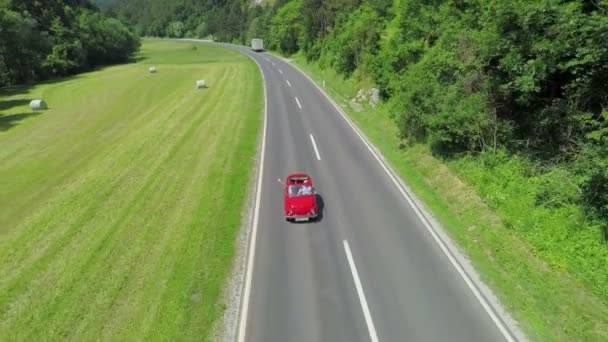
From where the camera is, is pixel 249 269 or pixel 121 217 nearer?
pixel 249 269

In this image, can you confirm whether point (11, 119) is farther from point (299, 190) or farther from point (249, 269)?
point (249, 269)

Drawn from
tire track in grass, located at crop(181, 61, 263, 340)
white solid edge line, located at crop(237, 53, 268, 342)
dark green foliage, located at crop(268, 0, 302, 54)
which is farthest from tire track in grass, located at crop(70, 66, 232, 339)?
dark green foliage, located at crop(268, 0, 302, 54)

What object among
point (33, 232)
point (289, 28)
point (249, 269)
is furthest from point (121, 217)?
point (289, 28)

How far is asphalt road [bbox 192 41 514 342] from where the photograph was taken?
1302 cm

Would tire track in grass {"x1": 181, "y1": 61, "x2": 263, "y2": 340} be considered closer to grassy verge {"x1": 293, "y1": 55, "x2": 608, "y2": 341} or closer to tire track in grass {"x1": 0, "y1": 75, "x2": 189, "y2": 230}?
grassy verge {"x1": 293, "y1": 55, "x2": 608, "y2": 341}

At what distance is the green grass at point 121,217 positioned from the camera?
558 inches

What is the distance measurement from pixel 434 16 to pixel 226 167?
2041 centimetres

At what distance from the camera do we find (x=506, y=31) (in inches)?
793

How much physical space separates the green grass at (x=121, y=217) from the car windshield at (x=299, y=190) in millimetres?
2844

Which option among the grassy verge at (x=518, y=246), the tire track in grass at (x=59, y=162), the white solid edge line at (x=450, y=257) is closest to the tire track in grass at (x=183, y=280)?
the white solid edge line at (x=450, y=257)

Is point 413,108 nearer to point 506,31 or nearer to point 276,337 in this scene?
point 506,31

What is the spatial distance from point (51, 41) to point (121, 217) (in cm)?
6935

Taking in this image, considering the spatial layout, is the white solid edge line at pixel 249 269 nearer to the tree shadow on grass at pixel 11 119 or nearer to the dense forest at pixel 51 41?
the tree shadow on grass at pixel 11 119

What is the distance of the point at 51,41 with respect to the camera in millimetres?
75312
